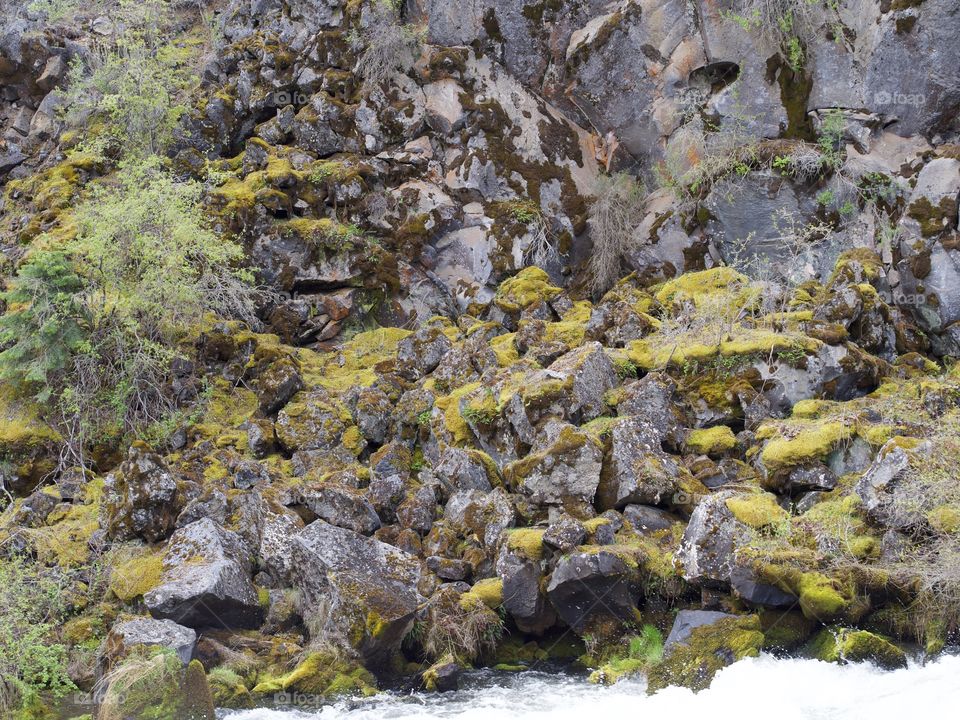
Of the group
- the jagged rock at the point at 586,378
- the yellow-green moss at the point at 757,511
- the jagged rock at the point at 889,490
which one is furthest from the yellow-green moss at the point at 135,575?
the jagged rock at the point at 889,490

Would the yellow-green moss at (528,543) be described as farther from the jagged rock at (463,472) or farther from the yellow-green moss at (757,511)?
the yellow-green moss at (757,511)

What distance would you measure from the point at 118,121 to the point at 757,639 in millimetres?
19598

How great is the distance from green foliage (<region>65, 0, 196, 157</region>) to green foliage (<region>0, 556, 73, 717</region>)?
12.6 m

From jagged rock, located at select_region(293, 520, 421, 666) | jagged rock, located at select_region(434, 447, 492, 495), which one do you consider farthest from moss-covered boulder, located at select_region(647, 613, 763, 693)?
jagged rock, located at select_region(434, 447, 492, 495)

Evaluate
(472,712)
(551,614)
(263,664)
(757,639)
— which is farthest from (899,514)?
(263,664)

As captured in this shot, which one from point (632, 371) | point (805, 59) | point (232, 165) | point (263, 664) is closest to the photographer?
point (263, 664)

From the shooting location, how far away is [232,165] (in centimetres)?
2086

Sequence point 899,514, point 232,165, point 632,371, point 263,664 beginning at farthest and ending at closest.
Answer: point 232,165, point 632,371, point 263,664, point 899,514

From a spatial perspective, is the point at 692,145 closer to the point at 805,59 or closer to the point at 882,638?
the point at 805,59

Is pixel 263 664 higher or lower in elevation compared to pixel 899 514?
lower

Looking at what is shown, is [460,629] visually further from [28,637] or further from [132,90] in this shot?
[132,90]

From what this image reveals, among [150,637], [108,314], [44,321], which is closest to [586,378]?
[150,637]

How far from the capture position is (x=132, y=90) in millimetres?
21000

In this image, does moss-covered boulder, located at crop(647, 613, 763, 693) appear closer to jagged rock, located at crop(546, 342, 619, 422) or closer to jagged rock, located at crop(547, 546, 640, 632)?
jagged rock, located at crop(547, 546, 640, 632)
